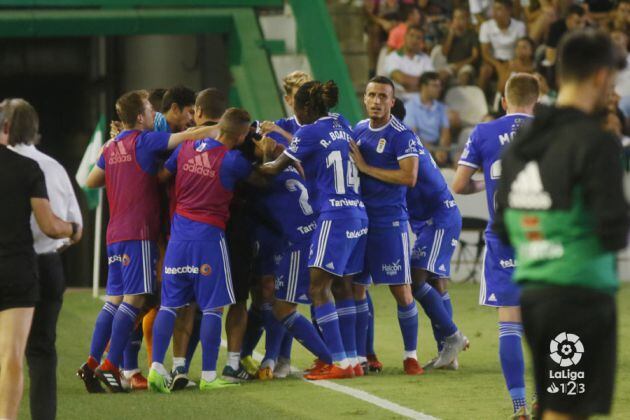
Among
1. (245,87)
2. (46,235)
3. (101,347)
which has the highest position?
(245,87)

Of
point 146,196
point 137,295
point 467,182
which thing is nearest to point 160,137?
point 146,196

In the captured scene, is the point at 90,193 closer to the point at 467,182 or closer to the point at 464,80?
the point at 464,80

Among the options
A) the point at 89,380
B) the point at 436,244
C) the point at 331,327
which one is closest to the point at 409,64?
the point at 436,244

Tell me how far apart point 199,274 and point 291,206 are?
3.44 ft

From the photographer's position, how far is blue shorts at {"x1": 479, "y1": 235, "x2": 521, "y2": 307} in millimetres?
7324

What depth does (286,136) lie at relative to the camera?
9531 millimetres

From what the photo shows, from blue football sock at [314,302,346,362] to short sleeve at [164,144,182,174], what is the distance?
1367mm

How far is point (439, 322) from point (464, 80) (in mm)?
8802

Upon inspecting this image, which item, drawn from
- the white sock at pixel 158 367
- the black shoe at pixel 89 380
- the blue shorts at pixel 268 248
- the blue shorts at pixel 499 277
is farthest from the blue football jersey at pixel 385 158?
the black shoe at pixel 89 380

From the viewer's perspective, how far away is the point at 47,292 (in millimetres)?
6652

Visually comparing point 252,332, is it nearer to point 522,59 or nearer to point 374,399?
point 374,399

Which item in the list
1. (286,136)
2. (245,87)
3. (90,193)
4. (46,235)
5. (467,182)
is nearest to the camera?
(46,235)

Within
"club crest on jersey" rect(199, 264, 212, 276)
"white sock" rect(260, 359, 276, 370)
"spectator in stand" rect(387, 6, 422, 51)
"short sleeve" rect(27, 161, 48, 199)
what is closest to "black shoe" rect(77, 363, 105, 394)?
"club crest on jersey" rect(199, 264, 212, 276)

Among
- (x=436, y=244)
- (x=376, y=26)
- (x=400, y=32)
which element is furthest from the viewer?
(x=376, y=26)
